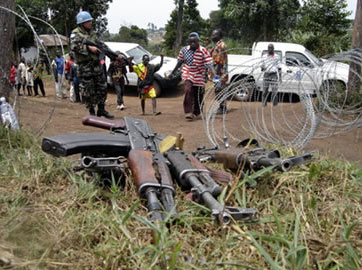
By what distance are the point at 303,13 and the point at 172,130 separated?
14.4 m

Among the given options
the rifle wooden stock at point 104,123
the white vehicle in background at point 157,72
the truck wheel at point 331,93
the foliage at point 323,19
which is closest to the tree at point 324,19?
the foliage at point 323,19

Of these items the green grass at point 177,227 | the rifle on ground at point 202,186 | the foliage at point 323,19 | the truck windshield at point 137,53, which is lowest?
the green grass at point 177,227

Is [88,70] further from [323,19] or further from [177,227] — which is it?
[323,19]

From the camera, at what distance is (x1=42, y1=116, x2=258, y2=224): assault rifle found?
6.63ft

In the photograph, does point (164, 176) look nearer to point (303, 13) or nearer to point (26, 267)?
point (26, 267)

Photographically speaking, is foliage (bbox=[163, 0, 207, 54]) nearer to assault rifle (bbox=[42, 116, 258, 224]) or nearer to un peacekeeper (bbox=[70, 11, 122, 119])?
un peacekeeper (bbox=[70, 11, 122, 119])

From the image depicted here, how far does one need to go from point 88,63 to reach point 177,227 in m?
5.25

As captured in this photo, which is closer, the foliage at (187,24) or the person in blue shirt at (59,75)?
the person in blue shirt at (59,75)

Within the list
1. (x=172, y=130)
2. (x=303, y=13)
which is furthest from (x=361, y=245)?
(x=303, y=13)

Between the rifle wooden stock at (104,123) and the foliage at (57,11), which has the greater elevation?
the foliage at (57,11)

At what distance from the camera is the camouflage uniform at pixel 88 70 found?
21.0 ft

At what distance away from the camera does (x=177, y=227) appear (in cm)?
201

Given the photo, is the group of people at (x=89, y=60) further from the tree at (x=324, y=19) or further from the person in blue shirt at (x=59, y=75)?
the tree at (x=324, y=19)

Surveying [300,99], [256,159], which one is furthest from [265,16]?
[256,159]
